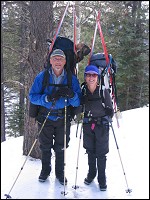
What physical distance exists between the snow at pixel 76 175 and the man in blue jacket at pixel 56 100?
12.8 inches

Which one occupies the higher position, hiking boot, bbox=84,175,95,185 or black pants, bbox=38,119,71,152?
black pants, bbox=38,119,71,152

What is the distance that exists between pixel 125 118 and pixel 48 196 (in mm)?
6621

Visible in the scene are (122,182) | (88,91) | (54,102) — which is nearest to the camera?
(54,102)

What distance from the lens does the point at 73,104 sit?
435 centimetres

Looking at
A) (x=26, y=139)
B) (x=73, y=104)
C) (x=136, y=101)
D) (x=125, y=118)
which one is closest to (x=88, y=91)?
(x=73, y=104)

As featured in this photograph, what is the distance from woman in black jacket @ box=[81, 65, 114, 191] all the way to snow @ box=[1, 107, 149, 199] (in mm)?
225

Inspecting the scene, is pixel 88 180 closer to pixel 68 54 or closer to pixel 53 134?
pixel 53 134

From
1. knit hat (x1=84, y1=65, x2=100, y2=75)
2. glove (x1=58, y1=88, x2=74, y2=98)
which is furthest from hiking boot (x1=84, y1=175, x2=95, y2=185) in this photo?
knit hat (x1=84, y1=65, x2=100, y2=75)

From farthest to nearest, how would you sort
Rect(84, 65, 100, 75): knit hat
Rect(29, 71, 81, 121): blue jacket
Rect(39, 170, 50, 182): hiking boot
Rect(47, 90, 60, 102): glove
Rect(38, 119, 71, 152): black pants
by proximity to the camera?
1. Rect(39, 170, 50, 182): hiking boot
2. Rect(38, 119, 71, 152): black pants
3. Rect(84, 65, 100, 75): knit hat
4. Rect(29, 71, 81, 121): blue jacket
5. Rect(47, 90, 60, 102): glove

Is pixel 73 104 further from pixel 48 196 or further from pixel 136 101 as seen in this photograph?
pixel 136 101

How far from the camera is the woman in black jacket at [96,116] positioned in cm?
443

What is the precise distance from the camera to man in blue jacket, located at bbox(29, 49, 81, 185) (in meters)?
4.21

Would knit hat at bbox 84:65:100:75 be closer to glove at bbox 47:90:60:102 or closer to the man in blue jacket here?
the man in blue jacket

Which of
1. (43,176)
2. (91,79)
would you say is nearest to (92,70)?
(91,79)
